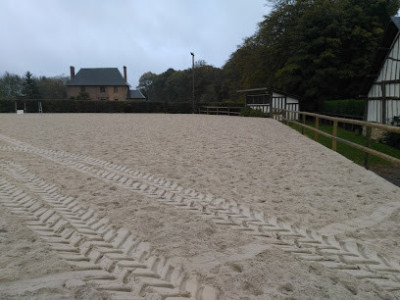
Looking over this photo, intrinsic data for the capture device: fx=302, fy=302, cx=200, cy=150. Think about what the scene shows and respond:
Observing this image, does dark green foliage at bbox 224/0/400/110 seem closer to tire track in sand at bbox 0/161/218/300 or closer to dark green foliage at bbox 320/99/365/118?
dark green foliage at bbox 320/99/365/118

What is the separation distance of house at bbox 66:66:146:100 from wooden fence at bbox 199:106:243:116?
948 inches

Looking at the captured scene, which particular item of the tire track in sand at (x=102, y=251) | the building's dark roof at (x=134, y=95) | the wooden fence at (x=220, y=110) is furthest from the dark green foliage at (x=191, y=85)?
the tire track in sand at (x=102, y=251)

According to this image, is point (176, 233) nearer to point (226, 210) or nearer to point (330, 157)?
point (226, 210)

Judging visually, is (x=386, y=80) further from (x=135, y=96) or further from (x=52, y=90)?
(x=52, y=90)

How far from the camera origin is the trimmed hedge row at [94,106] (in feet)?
113

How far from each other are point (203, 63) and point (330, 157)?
50.2m

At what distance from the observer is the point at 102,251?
2.81 m

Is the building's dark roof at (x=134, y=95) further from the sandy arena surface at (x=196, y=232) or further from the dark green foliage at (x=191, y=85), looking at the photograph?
the sandy arena surface at (x=196, y=232)

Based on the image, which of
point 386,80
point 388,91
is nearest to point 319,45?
point 386,80

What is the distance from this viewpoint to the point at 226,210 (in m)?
3.94

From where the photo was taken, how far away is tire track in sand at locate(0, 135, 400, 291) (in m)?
2.63

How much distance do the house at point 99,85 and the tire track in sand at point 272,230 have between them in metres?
50.4

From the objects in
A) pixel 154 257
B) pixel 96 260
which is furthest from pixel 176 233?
pixel 96 260

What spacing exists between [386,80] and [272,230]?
14.2 meters
